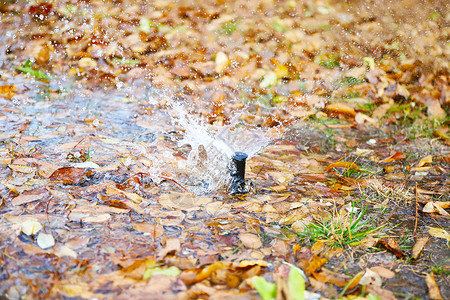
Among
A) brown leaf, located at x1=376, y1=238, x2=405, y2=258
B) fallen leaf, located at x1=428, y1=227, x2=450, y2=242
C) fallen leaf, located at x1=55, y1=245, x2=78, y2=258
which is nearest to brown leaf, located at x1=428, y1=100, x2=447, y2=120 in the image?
fallen leaf, located at x1=428, y1=227, x2=450, y2=242

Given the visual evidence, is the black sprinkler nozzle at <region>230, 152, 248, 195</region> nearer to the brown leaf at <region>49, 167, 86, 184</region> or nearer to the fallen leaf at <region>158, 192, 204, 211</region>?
the fallen leaf at <region>158, 192, 204, 211</region>

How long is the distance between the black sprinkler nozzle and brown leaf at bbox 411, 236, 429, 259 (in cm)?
86

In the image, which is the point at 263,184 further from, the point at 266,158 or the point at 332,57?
the point at 332,57

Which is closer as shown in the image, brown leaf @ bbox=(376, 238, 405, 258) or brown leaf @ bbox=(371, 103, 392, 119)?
brown leaf @ bbox=(376, 238, 405, 258)

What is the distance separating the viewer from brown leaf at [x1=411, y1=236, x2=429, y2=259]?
161 centimetres

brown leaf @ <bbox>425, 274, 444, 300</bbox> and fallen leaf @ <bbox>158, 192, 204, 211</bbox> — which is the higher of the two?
fallen leaf @ <bbox>158, 192, 204, 211</bbox>

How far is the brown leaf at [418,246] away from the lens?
1.61 m

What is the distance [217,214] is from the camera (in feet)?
5.99

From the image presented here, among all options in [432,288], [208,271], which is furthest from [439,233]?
[208,271]

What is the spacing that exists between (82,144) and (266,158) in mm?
1218

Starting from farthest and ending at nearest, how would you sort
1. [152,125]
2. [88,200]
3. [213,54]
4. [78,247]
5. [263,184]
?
[213,54] < [152,125] < [263,184] < [88,200] < [78,247]

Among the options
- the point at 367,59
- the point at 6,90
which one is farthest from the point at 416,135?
the point at 6,90

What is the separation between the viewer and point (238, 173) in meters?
1.96

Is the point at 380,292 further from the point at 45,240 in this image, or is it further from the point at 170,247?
Result: the point at 45,240
